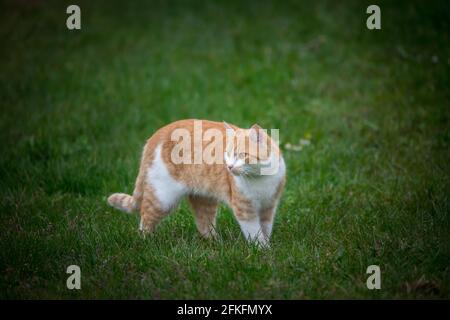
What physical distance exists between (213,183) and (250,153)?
0.52 m

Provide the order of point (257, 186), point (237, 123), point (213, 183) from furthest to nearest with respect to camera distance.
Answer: point (237, 123)
point (213, 183)
point (257, 186)

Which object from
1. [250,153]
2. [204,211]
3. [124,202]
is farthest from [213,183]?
[124,202]

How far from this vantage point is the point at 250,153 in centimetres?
478

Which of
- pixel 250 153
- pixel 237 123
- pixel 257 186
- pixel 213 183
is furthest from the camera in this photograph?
pixel 237 123

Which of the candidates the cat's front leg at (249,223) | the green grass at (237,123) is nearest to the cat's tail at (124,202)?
the green grass at (237,123)

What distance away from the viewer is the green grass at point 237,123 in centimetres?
442

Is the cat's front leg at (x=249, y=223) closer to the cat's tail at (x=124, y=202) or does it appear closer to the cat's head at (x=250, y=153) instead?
the cat's head at (x=250, y=153)

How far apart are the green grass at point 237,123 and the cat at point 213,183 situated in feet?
0.52

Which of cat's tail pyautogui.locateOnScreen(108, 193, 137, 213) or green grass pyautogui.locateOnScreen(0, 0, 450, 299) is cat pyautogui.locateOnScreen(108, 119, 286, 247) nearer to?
cat's tail pyautogui.locateOnScreen(108, 193, 137, 213)

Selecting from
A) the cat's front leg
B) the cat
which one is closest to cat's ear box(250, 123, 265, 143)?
the cat

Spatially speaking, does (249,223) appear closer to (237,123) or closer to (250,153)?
(250,153)

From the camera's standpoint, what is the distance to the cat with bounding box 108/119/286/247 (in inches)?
190

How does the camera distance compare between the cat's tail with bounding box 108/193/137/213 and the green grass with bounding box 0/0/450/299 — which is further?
the cat's tail with bounding box 108/193/137/213
